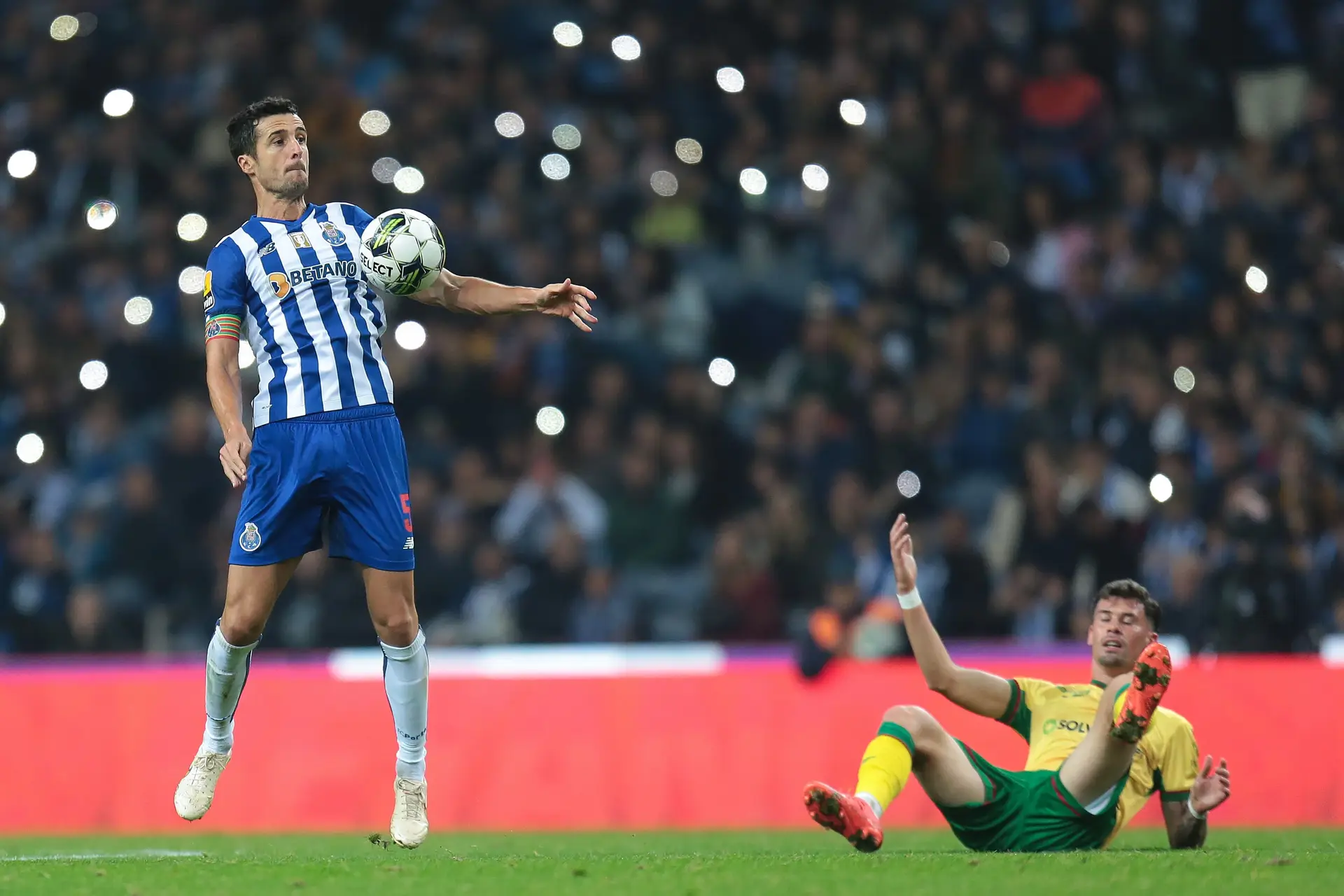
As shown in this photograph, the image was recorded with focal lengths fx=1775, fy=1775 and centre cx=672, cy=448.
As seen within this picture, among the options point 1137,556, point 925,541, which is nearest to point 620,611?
point 925,541

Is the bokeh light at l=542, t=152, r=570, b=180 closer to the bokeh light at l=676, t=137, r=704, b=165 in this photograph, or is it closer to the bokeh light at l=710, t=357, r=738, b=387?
the bokeh light at l=676, t=137, r=704, b=165

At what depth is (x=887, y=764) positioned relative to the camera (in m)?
6.29

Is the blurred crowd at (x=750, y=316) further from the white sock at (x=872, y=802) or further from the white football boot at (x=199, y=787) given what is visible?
the white football boot at (x=199, y=787)

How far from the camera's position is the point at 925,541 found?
11633 millimetres

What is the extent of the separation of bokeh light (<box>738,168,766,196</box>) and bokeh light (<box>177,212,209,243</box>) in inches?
163

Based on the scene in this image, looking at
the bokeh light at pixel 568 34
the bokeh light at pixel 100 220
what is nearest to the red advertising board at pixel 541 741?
the bokeh light at pixel 100 220

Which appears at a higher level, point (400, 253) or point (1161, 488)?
point (400, 253)

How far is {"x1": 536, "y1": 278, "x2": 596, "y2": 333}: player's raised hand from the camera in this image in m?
6.30

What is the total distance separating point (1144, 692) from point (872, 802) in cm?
101

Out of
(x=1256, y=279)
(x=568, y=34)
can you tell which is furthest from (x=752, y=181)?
(x=1256, y=279)

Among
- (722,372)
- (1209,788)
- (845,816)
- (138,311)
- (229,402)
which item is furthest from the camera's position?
(138,311)

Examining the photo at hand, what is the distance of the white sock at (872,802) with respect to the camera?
6102 millimetres

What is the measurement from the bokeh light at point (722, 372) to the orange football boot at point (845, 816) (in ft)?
22.9

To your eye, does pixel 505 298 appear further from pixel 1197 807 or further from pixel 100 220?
pixel 100 220
